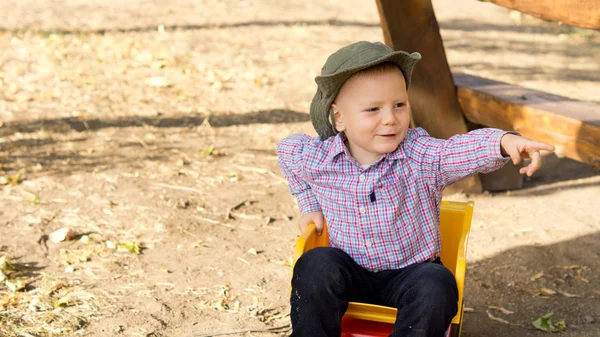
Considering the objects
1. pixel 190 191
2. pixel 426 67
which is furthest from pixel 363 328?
pixel 190 191

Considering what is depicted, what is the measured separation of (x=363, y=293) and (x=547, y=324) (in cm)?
100

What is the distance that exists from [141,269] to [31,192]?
123cm

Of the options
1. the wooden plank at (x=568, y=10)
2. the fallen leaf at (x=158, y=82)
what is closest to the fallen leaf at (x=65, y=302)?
the wooden plank at (x=568, y=10)

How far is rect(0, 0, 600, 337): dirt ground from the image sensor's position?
3326 millimetres

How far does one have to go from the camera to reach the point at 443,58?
14.1ft

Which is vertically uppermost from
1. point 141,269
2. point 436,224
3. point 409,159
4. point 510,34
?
point 409,159

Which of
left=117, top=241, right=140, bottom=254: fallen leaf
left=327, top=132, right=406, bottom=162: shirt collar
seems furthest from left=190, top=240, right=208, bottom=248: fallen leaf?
left=327, top=132, right=406, bottom=162: shirt collar

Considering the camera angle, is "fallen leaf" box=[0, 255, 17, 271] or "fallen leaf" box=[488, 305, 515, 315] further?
"fallen leaf" box=[0, 255, 17, 271]

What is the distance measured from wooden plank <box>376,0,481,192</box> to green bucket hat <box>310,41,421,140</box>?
1.50 m

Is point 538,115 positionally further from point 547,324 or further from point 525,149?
point 525,149

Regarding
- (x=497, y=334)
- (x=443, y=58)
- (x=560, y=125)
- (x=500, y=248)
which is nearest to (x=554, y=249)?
(x=500, y=248)

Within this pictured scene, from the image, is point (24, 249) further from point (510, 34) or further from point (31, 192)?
point (510, 34)

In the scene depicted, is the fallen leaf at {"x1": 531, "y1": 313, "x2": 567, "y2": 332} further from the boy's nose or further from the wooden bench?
the boy's nose

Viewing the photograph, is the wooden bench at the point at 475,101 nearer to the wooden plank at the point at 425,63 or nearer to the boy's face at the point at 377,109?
the wooden plank at the point at 425,63
